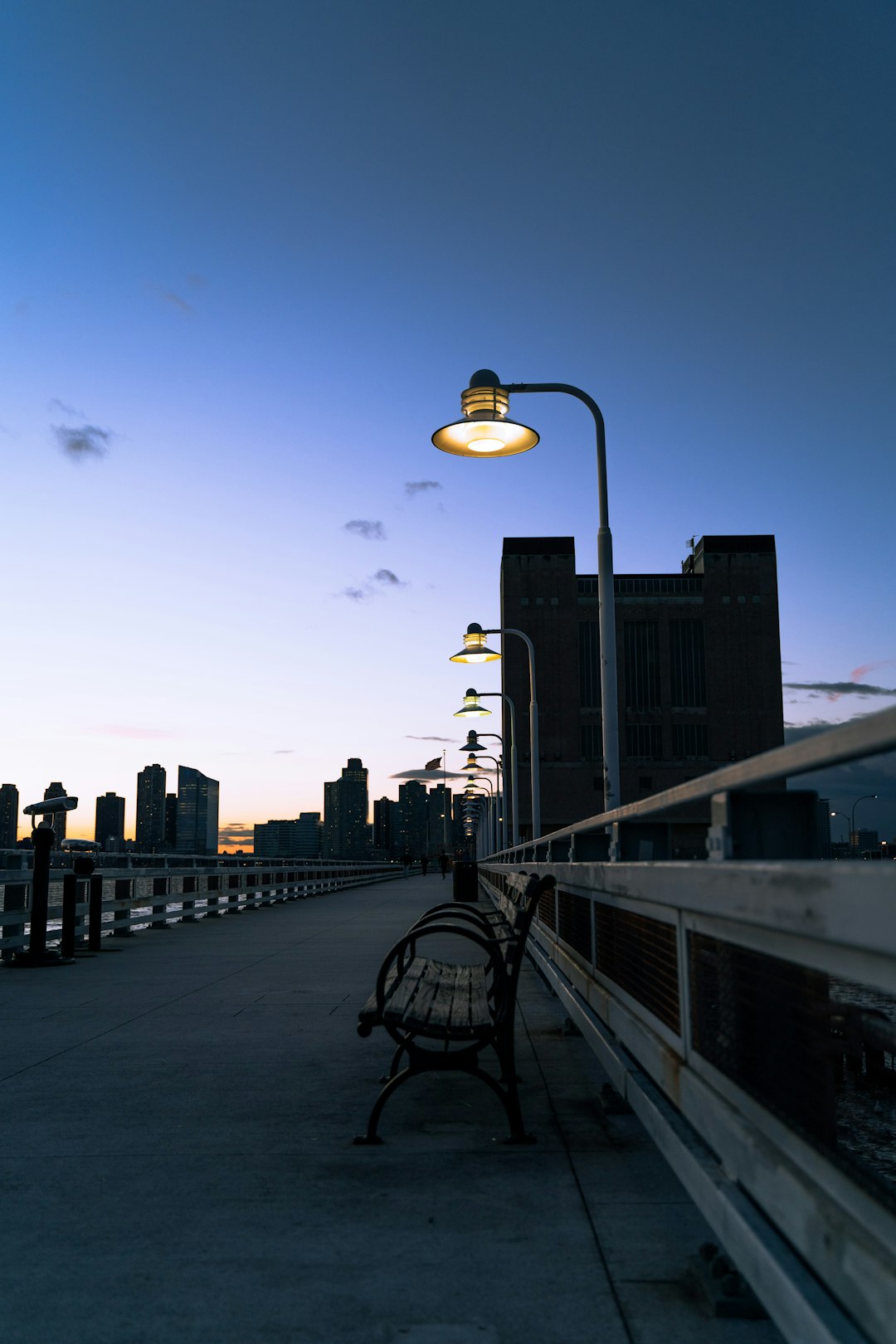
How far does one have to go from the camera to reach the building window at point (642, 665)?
9906 centimetres

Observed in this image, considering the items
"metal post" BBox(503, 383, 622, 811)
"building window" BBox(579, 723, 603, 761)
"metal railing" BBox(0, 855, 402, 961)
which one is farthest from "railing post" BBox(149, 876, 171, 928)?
"building window" BBox(579, 723, 603, 761)

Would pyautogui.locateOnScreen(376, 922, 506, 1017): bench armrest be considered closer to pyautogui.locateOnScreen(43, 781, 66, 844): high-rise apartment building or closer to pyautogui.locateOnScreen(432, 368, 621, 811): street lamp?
pyautogui.locateOnScreen(432, 368, 621, 811): street lamp

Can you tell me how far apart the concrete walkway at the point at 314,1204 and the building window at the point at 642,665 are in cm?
9269

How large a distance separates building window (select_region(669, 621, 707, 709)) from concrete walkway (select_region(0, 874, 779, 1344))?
9361cm

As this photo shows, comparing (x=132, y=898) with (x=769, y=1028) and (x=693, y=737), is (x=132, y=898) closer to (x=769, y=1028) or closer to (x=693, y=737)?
(x=769, y=1028)

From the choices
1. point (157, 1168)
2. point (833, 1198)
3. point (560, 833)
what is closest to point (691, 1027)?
point (833, 1198)

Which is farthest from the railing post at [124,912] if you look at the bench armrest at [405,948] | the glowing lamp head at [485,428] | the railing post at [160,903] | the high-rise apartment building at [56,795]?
the bench armrest at [405,948]

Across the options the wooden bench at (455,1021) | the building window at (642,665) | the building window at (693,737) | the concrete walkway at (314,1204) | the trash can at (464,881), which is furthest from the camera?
the building window at (642,665)

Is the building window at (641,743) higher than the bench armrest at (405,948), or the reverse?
the building window at (641,743)

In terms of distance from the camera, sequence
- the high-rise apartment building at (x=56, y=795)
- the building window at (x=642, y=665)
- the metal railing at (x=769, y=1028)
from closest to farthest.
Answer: the metal railing at (x=769, y=1028), the high-rise apartment building at (x=56, y=795), the building window at (x=642, y=665)

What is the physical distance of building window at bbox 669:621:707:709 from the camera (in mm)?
99062

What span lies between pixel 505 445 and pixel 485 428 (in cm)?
30

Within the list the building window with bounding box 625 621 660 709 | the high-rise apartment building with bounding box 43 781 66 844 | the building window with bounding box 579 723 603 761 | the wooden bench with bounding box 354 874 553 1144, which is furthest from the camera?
the building window with bounding box 625 621 660 709

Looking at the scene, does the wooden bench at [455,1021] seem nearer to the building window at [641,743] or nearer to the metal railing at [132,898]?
the metal railing at [132,898]
